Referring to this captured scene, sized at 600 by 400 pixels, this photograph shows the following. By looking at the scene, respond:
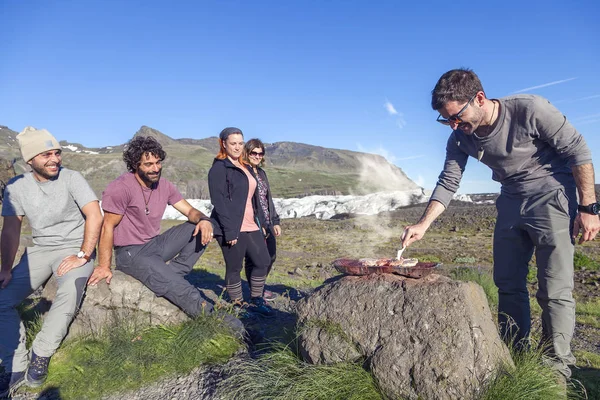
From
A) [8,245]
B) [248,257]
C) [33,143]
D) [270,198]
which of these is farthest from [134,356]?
[270,198]

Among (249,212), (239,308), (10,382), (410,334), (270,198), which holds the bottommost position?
(10,382)

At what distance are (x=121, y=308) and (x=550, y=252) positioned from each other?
4.33m

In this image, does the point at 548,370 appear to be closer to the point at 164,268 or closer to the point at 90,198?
the point at 164,268

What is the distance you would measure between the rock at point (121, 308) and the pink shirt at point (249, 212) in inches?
52.2

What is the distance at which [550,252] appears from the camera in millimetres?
3770

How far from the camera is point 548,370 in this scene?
3500 mm

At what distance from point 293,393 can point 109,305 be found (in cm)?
264

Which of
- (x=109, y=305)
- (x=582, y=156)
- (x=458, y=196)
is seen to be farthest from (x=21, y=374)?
(x=458, y=196)

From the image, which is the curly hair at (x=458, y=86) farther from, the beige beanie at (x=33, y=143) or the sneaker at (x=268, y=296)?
the sneaker at (x=268, y=296)

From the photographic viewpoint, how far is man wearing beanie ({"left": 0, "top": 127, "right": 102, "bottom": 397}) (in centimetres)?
462

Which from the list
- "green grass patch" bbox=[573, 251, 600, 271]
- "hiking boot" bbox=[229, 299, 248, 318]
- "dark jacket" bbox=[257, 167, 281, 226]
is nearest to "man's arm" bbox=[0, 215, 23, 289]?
"hiking boot" bbox=[229, 299, 248, 318]

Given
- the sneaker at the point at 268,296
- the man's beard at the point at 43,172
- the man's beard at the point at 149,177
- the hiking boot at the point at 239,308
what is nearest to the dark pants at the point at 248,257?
the hiking boot at the point at 239,308

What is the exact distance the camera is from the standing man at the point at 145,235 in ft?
16.5

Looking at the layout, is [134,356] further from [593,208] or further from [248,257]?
[593,208]
